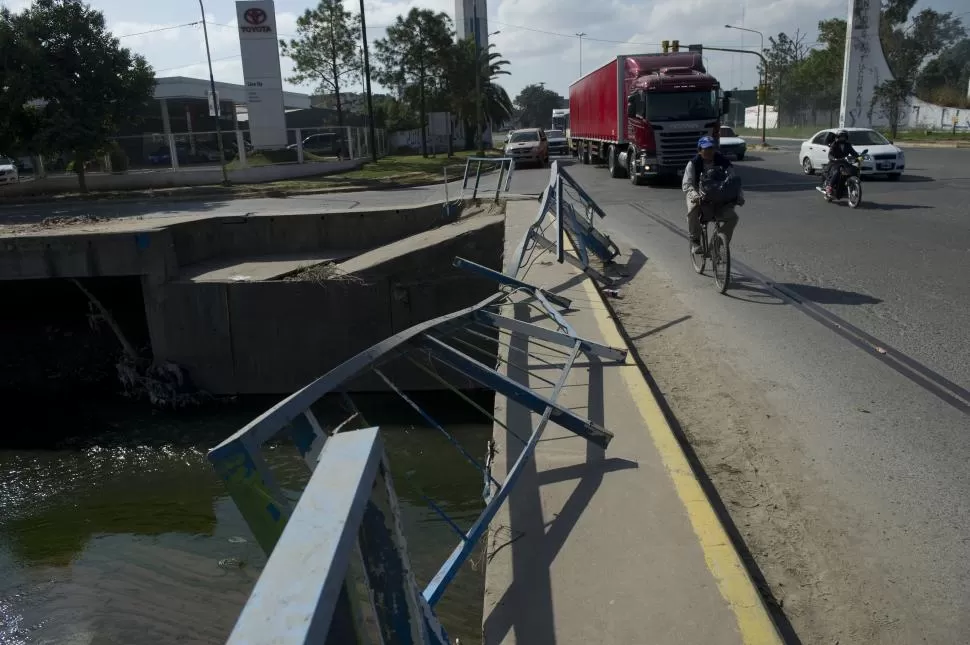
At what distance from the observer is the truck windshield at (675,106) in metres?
22.4

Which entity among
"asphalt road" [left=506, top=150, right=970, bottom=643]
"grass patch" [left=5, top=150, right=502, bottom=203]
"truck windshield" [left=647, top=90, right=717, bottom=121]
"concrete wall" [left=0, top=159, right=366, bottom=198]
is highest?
"truck windshield" [left=647, top=90, right=717, bottom=121]

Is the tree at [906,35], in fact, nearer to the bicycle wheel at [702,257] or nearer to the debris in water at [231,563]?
the bicycle wheel at [702,257]

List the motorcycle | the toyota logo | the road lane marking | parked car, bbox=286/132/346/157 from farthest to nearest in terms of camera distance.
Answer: parked car, bbox=286/132/346/157
the toyota logo
the motorcycle
the road lane marking

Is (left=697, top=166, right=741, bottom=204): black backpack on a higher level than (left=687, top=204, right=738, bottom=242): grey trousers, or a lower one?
higher

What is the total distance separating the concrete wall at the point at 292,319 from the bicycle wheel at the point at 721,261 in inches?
170

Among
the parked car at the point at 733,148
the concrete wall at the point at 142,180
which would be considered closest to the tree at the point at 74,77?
the concrete wall at the point at 142,180

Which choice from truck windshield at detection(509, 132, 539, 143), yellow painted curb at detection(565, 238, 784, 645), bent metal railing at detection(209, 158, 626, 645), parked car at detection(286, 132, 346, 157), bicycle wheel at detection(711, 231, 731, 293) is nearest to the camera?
bent metal railing at detection(209, 158, 626, 645)

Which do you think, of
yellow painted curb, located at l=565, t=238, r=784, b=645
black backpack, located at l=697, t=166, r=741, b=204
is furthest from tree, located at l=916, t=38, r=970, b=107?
yellow painted curb, located at l=565, t=238, r=784, b=645

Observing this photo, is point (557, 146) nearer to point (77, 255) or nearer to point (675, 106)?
point (675, 106)

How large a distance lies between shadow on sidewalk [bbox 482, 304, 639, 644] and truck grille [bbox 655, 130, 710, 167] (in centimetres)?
1822

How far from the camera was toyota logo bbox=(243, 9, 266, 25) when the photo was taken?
3434cm

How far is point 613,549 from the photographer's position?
3656 millimetres

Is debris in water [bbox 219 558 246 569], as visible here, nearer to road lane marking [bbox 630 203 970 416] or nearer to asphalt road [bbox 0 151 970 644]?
asphalt road [bbox 0 151 970 644]

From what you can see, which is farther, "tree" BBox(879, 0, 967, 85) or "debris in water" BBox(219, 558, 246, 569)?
"tree" BBox(879, 0, 967, 85)
